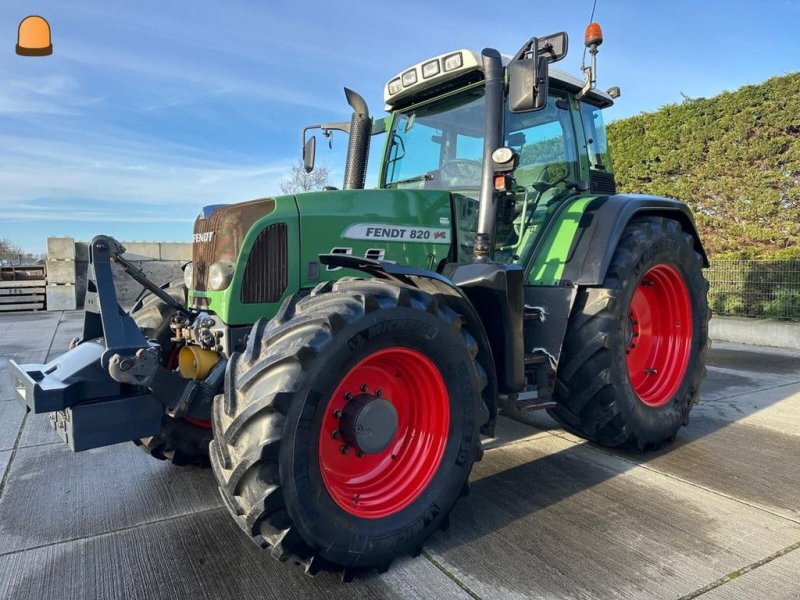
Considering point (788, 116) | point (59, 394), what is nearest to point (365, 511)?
point (59, 394)

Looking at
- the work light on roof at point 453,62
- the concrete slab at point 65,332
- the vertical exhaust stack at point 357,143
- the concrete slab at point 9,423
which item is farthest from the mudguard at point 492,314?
the concrete slab at point 65,332

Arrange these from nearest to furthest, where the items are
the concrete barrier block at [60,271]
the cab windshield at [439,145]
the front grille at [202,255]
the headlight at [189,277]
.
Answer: the front grille at [202,255], the headlight at [189,277], the cab windshield at [439,145], the concrete barrier block at [60,271]

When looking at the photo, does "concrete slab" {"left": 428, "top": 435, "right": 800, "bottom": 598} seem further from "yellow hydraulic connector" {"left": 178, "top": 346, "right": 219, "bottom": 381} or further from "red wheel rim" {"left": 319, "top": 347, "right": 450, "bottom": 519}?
"yellow hydraulic connector" {"left": 178, "top": 346, "right": 219, "bottom": 381}

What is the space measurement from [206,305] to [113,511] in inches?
45.8

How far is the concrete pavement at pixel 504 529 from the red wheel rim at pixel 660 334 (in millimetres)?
Result: 472

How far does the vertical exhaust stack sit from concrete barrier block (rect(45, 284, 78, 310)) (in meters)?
11.6

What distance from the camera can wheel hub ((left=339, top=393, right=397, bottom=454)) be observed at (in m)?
2.33

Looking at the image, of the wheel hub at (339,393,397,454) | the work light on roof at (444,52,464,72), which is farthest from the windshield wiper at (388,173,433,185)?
the wheel hub at (339,393,397,454)

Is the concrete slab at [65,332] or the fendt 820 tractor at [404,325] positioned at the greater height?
the fendt 820 tractor at [404,325]

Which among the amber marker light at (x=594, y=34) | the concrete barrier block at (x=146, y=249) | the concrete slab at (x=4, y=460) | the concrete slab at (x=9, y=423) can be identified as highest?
the amber marker light at (x=594, y=34)

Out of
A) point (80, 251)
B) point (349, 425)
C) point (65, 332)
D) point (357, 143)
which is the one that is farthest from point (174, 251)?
point (349, 425)

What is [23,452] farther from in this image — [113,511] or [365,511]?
[365,511]

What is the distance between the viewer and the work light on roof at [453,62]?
133 inches

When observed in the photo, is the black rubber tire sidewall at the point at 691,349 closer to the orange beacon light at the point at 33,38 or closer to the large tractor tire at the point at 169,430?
the large tractor tire at the point at 169,430
